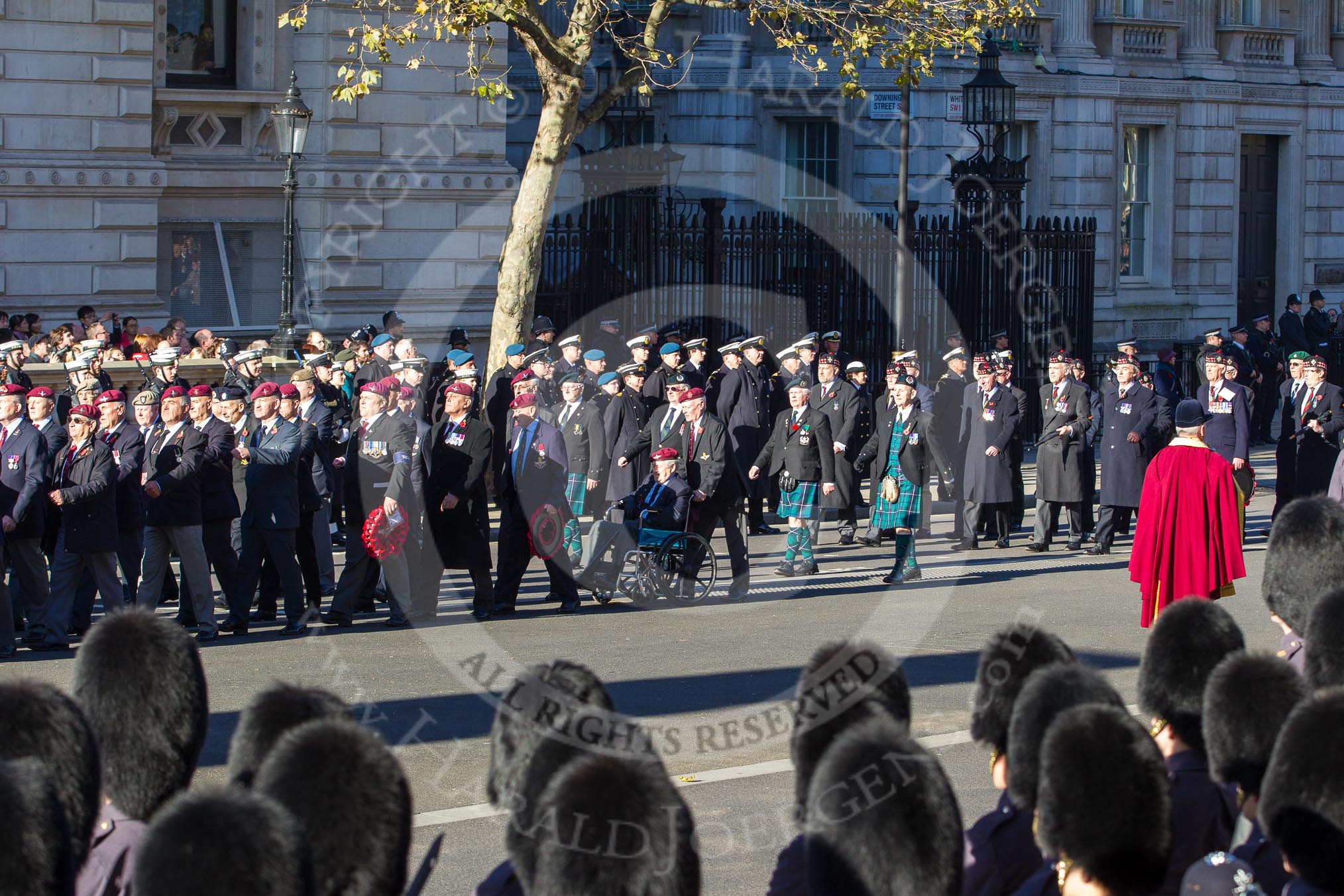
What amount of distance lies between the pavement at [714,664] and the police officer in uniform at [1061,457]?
1.23 ft

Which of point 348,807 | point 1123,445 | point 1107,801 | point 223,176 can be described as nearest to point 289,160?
point 223,176

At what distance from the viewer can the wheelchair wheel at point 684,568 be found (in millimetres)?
12531

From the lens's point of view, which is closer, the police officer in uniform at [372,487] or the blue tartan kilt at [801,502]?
the police officer in uniform at [372,487]

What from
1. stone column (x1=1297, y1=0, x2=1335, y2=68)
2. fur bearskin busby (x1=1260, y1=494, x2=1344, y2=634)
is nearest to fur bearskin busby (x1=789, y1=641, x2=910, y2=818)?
fur bearskin busby (x1=1260, y1=494, x2=1344, y2=634)

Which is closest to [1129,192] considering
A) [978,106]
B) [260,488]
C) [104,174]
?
[978,106]

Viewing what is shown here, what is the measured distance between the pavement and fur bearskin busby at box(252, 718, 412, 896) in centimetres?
252

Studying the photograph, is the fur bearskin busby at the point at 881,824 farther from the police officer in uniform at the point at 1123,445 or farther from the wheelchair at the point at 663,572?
the police officer in uniform at the point at 1123,445

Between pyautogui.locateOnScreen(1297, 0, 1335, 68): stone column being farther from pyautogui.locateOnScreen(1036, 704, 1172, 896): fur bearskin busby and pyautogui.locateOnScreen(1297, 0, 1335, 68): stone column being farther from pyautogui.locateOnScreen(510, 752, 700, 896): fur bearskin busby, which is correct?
pyautogui.locateOnScreen(510, 752, 700, 896): fur bearskin busby

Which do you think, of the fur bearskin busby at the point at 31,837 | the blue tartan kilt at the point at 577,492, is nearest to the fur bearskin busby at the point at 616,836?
the fur bearskin busby at the point at 31,837

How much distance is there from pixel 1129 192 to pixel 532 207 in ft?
53.3

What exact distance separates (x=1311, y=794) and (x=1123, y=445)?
11.2 meters

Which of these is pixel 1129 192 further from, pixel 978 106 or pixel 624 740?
pixel 624 740

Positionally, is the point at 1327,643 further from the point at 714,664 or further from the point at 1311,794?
the point at 714,664

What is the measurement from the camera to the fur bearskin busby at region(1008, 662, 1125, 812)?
4.91 meters
